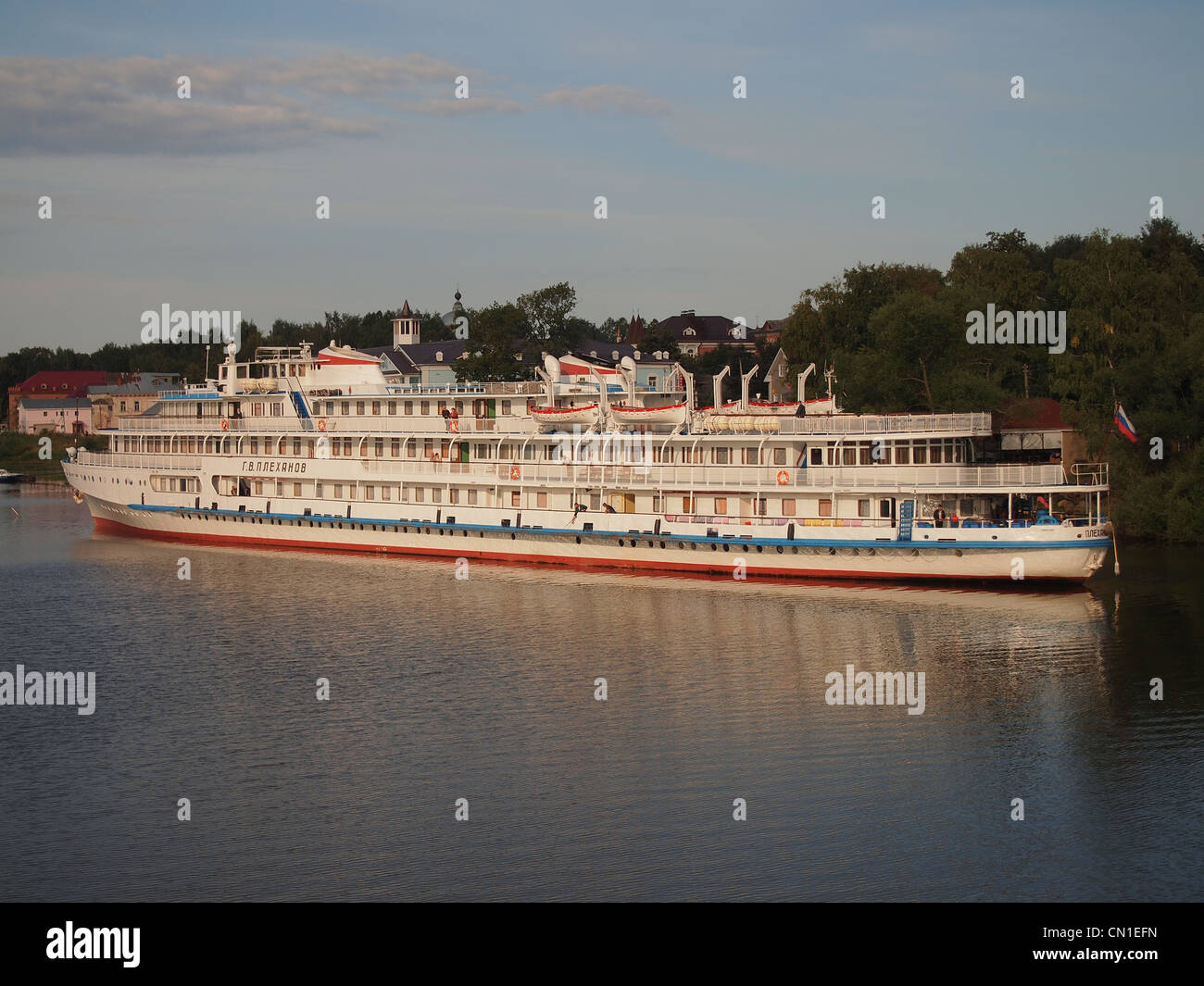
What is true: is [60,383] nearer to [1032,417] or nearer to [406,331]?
[406,331]

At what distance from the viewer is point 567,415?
58.0 meters

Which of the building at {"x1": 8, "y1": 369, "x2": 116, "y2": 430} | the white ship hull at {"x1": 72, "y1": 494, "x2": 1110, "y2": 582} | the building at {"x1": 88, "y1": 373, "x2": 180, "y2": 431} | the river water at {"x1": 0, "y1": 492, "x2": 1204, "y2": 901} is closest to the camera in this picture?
the river water at {"x1": 0, "y1": 492, "x2": 1204, "y2": 901}

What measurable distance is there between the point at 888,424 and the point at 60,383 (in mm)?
154344

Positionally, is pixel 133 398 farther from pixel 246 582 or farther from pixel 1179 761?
pixel 1179 761

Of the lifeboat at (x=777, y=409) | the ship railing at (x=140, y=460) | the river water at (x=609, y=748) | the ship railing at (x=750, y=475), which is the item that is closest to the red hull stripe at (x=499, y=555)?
the river water at (x=609, y=748)

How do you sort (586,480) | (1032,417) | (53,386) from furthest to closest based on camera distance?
(53,386), (1032,417), (586,480)

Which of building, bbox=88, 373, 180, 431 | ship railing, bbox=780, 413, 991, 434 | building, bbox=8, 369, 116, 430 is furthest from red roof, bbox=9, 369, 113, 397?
ship railing, bbox=780, 413, 991, 434

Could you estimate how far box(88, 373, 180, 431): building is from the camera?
151750mm

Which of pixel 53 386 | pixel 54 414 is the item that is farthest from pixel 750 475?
pixel 53 386

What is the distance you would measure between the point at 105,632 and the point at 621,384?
28327 mm

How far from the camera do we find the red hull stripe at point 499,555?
163 feet

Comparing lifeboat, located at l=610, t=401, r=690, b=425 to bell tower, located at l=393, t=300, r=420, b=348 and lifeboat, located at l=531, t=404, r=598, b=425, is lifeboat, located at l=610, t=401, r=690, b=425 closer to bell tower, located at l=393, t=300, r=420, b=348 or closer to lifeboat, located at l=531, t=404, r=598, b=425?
lifeboat, located at l=531, t=404, r=598, b=425

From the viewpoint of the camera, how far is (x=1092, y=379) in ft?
220

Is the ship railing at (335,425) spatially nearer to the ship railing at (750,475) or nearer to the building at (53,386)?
the ship railing at (750,475)
